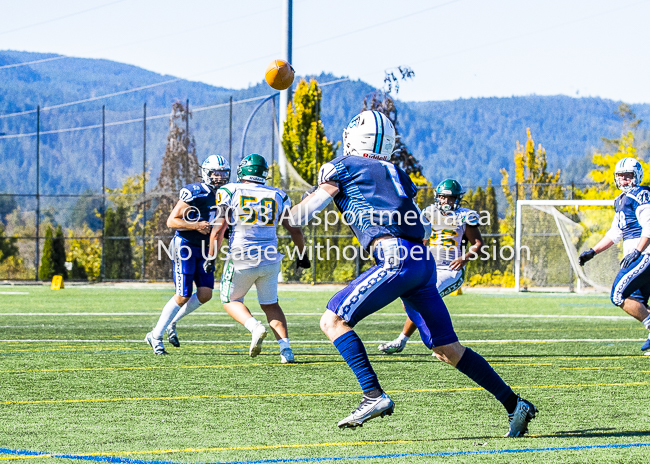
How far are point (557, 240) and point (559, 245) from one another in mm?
182

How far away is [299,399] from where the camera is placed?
261 inches

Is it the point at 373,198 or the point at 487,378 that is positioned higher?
the point at 373,198

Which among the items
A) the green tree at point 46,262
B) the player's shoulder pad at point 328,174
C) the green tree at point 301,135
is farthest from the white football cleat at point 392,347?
the green tree at point 301,135

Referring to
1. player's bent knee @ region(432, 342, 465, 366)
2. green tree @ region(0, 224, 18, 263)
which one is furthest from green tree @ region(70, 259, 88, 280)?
player's bent knee @ region(432, 342, 465, 366)

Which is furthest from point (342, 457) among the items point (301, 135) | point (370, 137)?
point (301, 135)

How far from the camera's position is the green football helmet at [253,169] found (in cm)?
886

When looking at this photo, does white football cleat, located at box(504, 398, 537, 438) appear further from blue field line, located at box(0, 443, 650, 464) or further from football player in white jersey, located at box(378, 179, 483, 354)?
football player in white jersey, located at box(378, 179, 483, 354)

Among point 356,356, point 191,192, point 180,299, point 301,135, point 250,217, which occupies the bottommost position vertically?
point 180,299

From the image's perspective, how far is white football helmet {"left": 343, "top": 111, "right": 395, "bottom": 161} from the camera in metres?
5.51

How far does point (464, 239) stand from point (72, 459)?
6503 mm

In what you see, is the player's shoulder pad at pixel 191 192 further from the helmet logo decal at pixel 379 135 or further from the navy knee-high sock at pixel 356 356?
the navy knee-high sock at pixel 356 356

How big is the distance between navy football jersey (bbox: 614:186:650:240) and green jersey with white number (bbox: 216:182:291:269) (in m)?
3.62

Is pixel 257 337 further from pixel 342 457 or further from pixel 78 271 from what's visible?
pixel 78 271

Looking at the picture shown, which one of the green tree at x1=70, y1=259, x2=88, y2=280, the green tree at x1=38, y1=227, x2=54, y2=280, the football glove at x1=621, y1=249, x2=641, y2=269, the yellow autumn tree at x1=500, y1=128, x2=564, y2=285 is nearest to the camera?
the football glove at x1=621, y1=249, x2=641, y2=269
